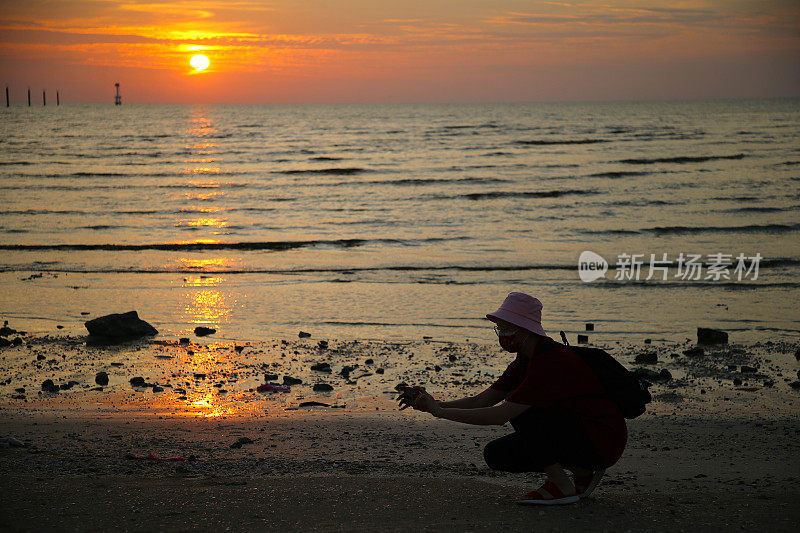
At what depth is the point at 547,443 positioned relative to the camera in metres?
4.16

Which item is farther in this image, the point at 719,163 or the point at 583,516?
the point at 719,163

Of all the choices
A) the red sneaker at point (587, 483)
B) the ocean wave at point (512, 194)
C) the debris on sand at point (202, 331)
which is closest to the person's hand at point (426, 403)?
the red sneaker at point (587, 483)

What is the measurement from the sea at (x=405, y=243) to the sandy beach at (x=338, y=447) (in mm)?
1529

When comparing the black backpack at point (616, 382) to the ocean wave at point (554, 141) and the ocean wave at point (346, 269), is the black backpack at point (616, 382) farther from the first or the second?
the ocean wave at point (554, 141)

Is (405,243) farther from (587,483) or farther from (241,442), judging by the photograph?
(587,483)

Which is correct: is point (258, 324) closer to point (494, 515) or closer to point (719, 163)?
point (494, 515)

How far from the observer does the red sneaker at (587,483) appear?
4.39 metres

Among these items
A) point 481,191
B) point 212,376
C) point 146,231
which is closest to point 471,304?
point 212,376

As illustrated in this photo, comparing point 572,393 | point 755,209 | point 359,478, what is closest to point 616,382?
point 572,393

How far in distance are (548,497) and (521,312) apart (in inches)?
45.2

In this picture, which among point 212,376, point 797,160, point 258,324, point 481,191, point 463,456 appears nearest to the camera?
point 463,456

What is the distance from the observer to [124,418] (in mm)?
6332

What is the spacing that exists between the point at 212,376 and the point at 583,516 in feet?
15.3

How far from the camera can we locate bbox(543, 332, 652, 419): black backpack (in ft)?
13.2
